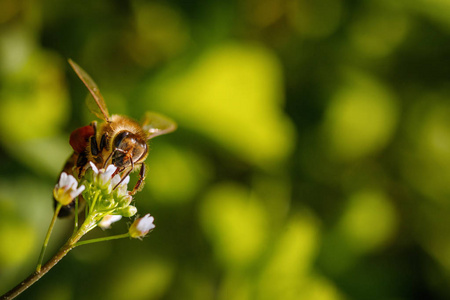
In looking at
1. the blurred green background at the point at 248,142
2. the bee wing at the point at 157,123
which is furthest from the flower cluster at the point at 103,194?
the blurred green background at the point at 248,142

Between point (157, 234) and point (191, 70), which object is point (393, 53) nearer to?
point (191, 70)

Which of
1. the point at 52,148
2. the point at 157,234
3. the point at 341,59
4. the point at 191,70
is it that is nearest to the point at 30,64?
the point at 52,148

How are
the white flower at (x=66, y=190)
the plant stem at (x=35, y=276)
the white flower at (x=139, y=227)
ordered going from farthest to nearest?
the white flower at (x=139, y=227)
the white flower at (x=66, y=190)
the plant stem at (x=35, y=276)

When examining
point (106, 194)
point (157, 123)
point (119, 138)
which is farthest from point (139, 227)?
point (157, 123)

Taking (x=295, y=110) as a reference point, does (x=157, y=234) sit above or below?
below

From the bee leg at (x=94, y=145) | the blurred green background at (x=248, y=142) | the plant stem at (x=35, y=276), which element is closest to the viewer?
the plant stem at (x=35, y=276)

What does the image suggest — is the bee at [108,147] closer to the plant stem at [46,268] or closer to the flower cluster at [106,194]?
the flower cluster at [106,194]

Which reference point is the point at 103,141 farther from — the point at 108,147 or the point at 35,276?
the point at 35,276
